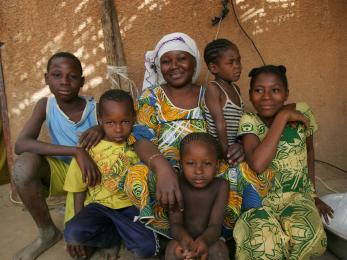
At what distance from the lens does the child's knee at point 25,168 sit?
2230 mm

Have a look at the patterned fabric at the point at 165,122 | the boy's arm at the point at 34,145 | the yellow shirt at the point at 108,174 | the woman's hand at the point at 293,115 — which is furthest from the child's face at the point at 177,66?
the boy's arm at the point at 34,145

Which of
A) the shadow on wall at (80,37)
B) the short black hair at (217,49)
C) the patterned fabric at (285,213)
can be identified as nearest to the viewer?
the patterned fabric at (285,213)

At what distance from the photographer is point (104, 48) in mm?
3039

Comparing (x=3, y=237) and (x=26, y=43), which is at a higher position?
(x=26, y=43)

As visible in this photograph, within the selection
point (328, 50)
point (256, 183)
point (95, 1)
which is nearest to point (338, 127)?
point (328, 50)

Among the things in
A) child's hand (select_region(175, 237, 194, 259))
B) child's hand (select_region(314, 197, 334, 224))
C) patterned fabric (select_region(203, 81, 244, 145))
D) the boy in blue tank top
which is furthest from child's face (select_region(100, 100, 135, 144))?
child's hand (select_region(314, 197, 334, 224))

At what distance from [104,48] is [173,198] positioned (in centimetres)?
166

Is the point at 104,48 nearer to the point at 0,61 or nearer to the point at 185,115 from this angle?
the point at 0,61

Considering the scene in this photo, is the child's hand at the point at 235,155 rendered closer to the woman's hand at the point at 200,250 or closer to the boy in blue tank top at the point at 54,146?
the woman's hand at the point at 200,250

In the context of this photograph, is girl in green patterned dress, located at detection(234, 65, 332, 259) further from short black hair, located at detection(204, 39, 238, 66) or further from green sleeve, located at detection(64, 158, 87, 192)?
green sleeve, located at detection(64, 158, 87, 192)

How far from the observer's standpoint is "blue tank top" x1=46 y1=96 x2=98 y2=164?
8.25 ft

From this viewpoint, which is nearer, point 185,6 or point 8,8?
point 8,8

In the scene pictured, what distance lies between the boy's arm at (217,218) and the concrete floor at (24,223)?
2.29 feet

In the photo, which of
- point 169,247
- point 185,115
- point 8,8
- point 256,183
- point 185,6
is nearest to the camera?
point 169,247
